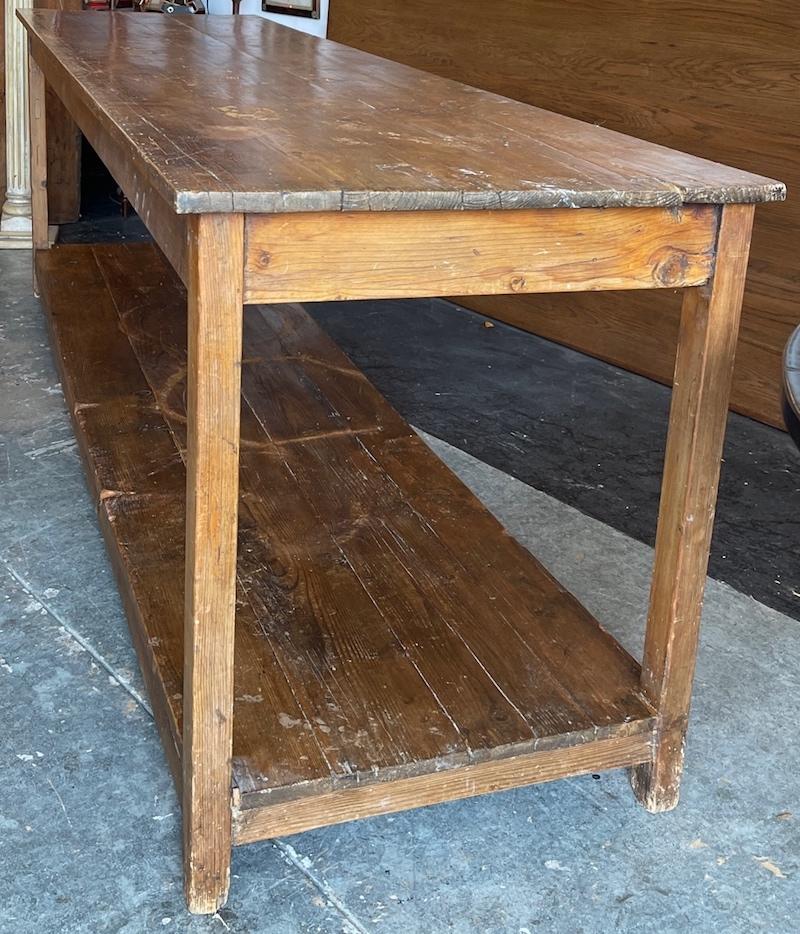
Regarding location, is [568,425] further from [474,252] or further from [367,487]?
[474,252]

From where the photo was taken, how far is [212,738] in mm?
1383

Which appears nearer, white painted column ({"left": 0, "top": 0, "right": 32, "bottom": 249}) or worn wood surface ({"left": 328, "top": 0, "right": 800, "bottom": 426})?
worn wood surface ({"left": 328, "top": 0, "right": 800, "bottom": 426})

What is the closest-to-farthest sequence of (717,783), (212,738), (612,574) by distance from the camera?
1. (212,738)
2. (717,783)
3. (612,574)

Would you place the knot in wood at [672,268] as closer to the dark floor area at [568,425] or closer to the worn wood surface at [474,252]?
the worn wood surface at [474,252]

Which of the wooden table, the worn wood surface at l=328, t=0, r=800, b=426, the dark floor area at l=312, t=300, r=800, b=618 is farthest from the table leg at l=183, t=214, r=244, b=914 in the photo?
the worn wood surface at l=328, t=0, r=800, b=426

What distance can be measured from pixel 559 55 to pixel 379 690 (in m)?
2.59

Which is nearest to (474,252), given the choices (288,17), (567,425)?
(567,425)

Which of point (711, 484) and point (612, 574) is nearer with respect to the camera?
point (711, 484)

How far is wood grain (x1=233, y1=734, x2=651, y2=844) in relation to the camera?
144cm

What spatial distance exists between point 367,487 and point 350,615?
1.51 ft

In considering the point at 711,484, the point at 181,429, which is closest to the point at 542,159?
the point at 711,484

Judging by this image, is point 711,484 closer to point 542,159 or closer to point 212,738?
point 542,159

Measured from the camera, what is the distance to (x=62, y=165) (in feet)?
15.0

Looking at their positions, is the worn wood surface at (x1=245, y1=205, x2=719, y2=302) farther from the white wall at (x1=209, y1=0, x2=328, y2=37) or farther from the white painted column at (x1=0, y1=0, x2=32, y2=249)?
the white painted column at (x1=0, y1=0, x2=32, y2=249)
